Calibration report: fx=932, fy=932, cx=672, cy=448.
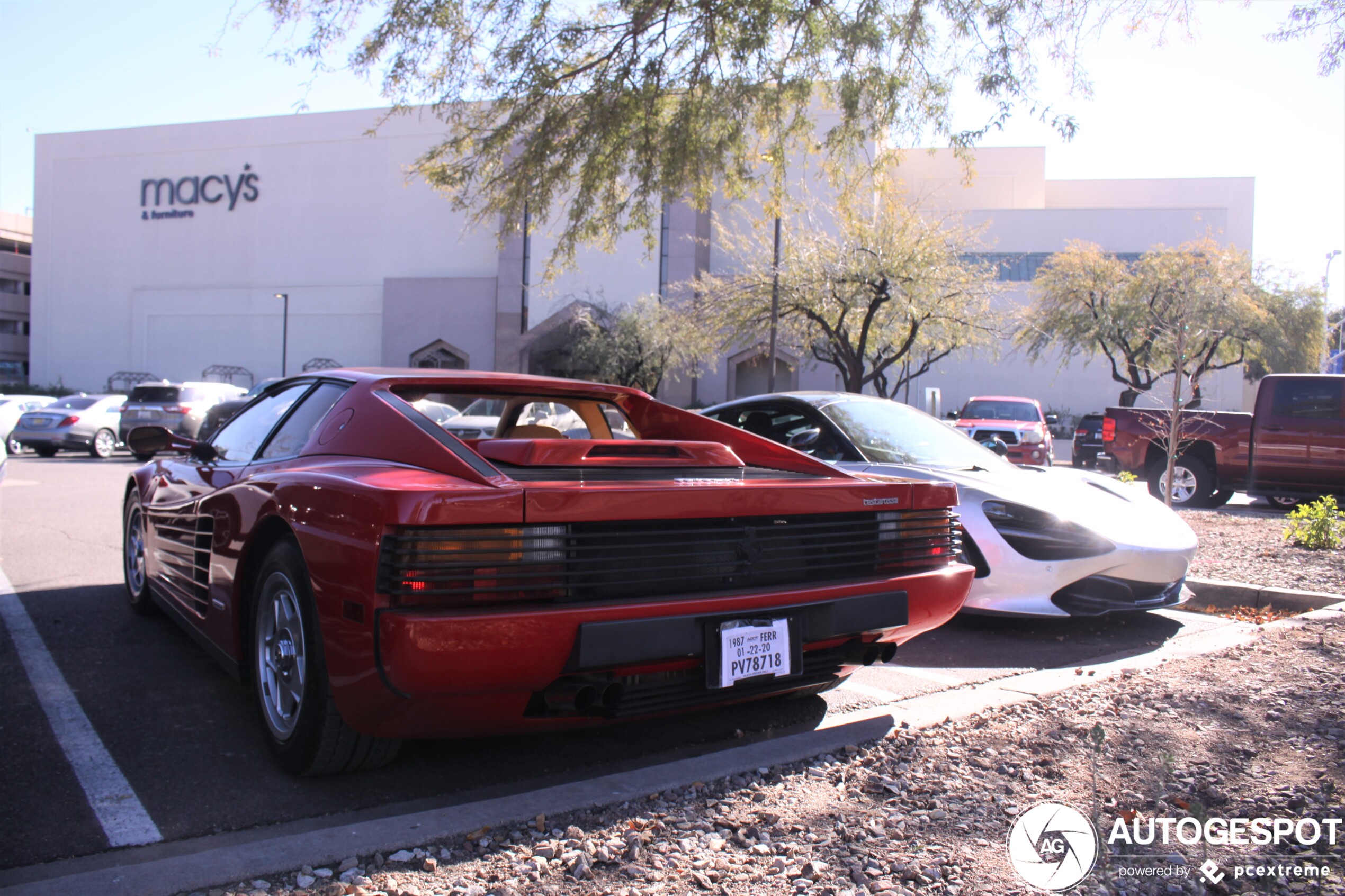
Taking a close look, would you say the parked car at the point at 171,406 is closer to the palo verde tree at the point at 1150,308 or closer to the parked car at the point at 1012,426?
the parked car at the point at 1012,426

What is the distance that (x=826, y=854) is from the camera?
2.53 m

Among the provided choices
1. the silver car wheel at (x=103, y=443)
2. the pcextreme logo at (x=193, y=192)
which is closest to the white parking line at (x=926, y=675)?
the silver car wheel at (x=103, y=443)

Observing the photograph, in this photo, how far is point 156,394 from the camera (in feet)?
67.5

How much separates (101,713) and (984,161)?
200ft


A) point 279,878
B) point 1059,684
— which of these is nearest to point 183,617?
point 279,878

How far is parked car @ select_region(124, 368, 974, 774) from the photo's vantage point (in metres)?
2.57

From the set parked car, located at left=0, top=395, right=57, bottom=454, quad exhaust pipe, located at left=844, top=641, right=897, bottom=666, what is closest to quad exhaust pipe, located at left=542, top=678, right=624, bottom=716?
quad exhaust pipe, located at left=844, top=641, right=897, bottom=666

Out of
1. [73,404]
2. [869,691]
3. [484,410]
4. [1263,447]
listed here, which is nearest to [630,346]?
[73,404]

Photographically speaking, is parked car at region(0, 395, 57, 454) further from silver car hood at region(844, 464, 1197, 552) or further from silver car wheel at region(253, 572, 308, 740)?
silver car hood at region(844, 464, 1197, 552)

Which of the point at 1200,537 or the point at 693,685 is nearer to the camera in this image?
the point at 693,685

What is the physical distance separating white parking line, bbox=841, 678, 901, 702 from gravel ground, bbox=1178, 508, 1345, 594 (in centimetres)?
361

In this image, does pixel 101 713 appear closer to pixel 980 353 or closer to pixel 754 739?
pixel 754 739

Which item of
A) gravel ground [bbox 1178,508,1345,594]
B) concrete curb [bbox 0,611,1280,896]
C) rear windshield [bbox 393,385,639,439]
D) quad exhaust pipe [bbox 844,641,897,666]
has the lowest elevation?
concrete curb [bbox 0,611,1280,896]

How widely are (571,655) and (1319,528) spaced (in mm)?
7691
